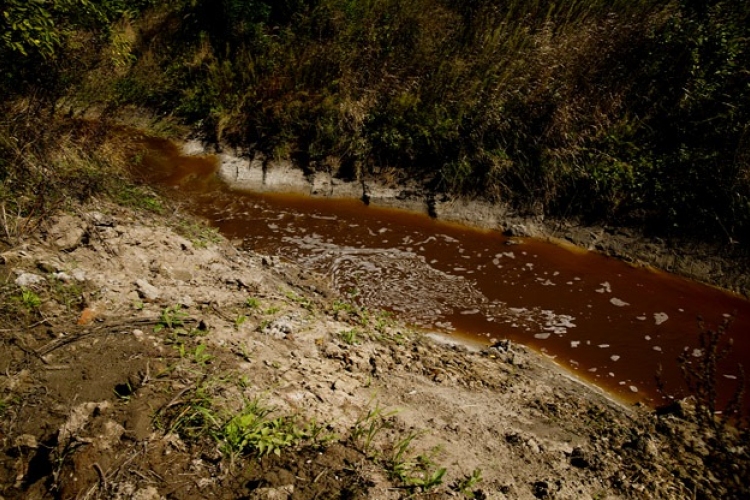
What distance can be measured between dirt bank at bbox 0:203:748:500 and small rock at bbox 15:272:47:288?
1 centimetres

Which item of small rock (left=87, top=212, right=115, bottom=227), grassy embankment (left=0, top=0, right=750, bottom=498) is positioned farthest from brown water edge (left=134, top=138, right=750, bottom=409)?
small rock (left=87, top=212, right=115, bottom=227)

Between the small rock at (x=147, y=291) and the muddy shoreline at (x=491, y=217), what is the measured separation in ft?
12.2

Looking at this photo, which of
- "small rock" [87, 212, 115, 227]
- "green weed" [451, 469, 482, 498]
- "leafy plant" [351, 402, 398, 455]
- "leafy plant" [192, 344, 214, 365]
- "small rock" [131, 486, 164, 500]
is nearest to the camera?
"small rock" [131, 486, 164, 500]

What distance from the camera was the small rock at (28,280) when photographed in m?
2.94

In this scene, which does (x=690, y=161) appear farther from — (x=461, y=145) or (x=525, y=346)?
(x=525, y=346)

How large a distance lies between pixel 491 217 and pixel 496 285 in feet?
4.67

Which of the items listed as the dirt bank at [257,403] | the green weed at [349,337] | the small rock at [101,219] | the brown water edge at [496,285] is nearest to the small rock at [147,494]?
the dirt bank at [257,403]

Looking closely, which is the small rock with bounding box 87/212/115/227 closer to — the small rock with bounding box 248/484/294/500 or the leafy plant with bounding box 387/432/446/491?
the small rock with bounding box 248/484/294/500

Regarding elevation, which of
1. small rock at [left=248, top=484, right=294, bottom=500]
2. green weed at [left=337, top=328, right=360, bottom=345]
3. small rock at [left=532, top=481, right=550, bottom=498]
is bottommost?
small rock at [left=532, top=481, right=550, bottom=498]

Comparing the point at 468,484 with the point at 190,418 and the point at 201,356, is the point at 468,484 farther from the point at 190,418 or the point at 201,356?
the point at 201,356

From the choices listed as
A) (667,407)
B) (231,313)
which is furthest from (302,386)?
(667,407)

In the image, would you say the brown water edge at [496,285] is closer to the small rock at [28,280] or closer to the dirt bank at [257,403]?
the dirt bank at [257,403]

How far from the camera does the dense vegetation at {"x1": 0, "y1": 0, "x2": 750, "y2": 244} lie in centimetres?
606

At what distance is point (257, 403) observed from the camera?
2521 millimetres
